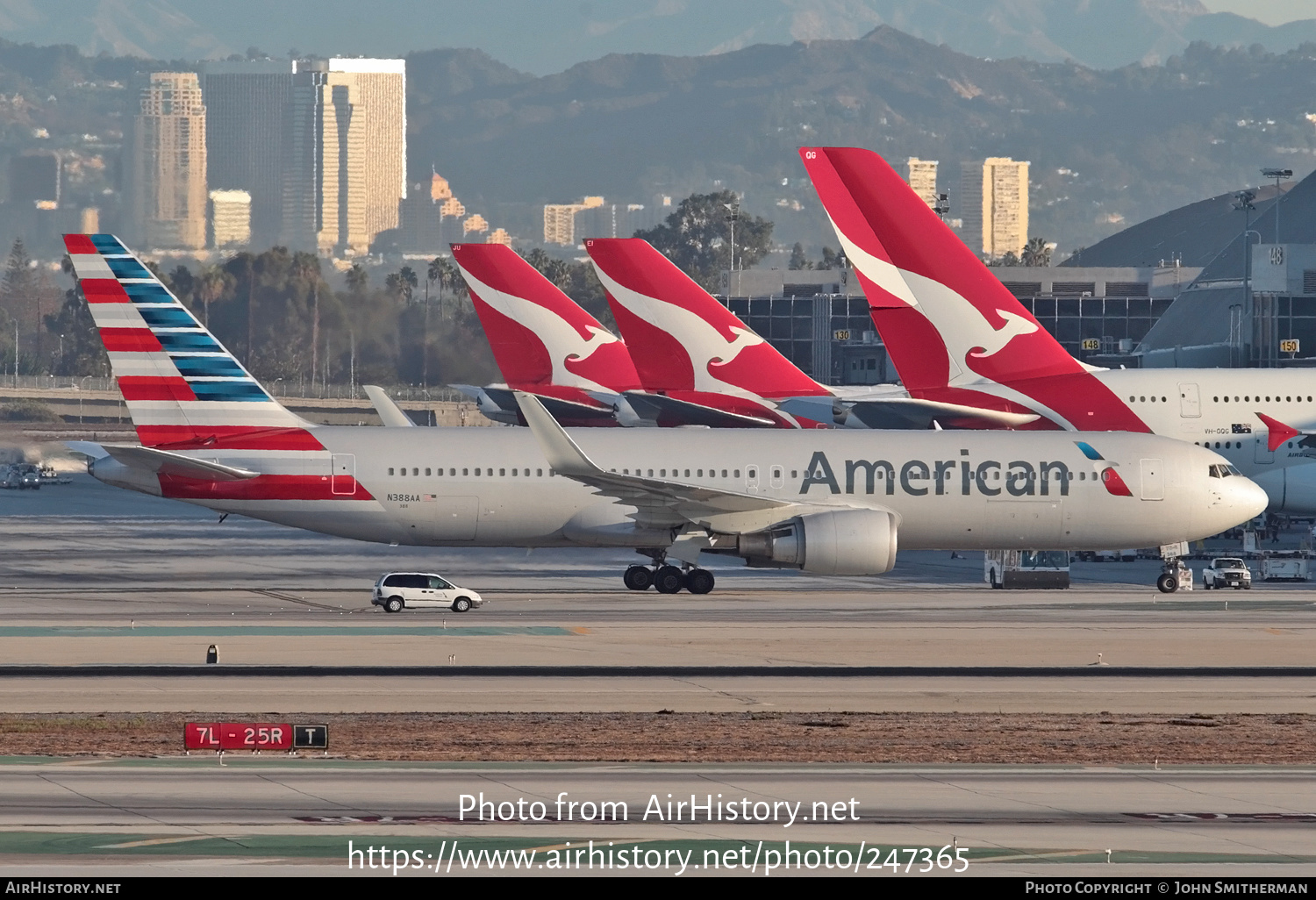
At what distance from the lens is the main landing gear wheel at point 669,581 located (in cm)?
4791

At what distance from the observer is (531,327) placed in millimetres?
76250

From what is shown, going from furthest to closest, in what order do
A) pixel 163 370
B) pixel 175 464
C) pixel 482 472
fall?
pixel 482 472, pixel 163 370, pixel 175 464

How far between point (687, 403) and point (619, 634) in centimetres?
2716

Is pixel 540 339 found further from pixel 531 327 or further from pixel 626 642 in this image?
pixel 626 642

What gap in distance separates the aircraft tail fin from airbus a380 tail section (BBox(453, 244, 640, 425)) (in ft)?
91.4

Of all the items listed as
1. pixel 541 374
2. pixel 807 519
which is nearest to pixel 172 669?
pixel 807 519

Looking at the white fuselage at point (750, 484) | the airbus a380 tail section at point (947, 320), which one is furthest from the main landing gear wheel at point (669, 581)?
the airbus a380 tail section at point (947, 320)

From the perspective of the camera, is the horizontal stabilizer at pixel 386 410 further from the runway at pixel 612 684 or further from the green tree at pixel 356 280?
the green tree at pixel 356 280

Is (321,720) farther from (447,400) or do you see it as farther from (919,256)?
(447,400)

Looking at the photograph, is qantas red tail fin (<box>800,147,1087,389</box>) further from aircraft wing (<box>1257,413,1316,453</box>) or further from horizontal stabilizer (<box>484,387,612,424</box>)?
horizontal stabilizer (<box>484,387,612,424</box>)

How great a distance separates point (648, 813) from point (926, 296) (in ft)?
122

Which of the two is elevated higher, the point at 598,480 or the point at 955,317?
the point at 955,317

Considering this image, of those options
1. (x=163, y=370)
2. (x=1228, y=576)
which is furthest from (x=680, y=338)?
(x=163, y=370)

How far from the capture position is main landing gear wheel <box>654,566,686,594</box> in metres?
47.9
